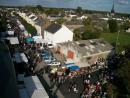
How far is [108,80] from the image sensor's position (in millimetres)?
30078

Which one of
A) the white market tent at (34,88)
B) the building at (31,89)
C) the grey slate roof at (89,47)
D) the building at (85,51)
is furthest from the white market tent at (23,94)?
the grey slate roof at (89,47)

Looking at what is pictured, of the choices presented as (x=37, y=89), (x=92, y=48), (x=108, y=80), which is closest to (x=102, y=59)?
(x=92, y=48)

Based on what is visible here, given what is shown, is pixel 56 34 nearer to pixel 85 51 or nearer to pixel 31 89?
pixel 85 51

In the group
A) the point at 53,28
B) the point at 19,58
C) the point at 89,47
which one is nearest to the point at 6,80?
the point at 19,58

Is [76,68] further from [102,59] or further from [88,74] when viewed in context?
[102,59]

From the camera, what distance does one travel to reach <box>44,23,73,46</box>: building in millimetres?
50219

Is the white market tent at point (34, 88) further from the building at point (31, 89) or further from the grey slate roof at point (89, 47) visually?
the grey slate roof at point (89, 47)

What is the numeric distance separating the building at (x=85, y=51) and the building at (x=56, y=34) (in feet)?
18.2

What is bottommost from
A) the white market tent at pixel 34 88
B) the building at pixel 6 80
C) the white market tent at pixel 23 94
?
the white market tent at pixel 34 88

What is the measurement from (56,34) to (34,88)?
27678 millimetres

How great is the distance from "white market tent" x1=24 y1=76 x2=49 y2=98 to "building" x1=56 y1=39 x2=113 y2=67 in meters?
13.4

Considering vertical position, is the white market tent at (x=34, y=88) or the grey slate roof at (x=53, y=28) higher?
the grey slate roof at (x=53, y=28)

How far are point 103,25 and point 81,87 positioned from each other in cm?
5733

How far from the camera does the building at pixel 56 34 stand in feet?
165
